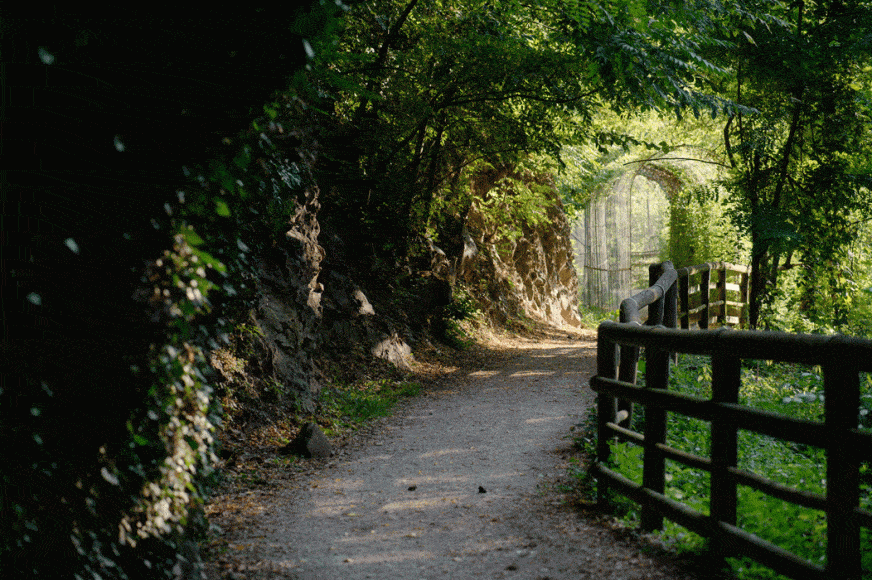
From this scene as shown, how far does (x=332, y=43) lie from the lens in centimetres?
317

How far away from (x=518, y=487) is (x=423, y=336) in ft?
25.4

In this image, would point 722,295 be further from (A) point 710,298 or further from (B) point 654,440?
(B) point 654,440

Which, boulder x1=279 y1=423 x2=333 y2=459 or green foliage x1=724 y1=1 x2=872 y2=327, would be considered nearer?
boulder x1=279 y1=423 x2=333 y2=459

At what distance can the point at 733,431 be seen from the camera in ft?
10.6

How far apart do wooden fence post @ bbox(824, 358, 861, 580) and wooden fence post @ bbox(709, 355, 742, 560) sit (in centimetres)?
58

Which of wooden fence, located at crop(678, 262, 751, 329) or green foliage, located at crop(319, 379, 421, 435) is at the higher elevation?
wooden fence, located at crop(678, 262, 751, 329)

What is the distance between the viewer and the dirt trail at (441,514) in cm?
381

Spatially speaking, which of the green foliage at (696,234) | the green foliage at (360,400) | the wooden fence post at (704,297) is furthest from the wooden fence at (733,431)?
the green foliage at (696,234)

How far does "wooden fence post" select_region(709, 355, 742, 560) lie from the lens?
3229 millimetres

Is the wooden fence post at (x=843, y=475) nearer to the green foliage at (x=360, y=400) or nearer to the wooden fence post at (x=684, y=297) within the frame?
the green foliage at (x=360, y=400)

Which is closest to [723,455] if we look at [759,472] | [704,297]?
[759,472]

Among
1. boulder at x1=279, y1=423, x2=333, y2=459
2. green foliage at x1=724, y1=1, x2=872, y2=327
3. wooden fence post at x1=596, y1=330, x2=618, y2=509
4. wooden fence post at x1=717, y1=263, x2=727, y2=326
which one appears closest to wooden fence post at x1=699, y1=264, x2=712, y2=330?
green foliage at x1=724, y1=1, x2=872, y2=327

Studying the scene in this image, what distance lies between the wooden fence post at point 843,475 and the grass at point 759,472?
258 mm

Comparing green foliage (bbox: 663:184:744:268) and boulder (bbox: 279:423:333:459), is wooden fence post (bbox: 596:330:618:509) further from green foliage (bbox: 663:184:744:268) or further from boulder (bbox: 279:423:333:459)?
green foliage (bbox: 663:184:744:268)
